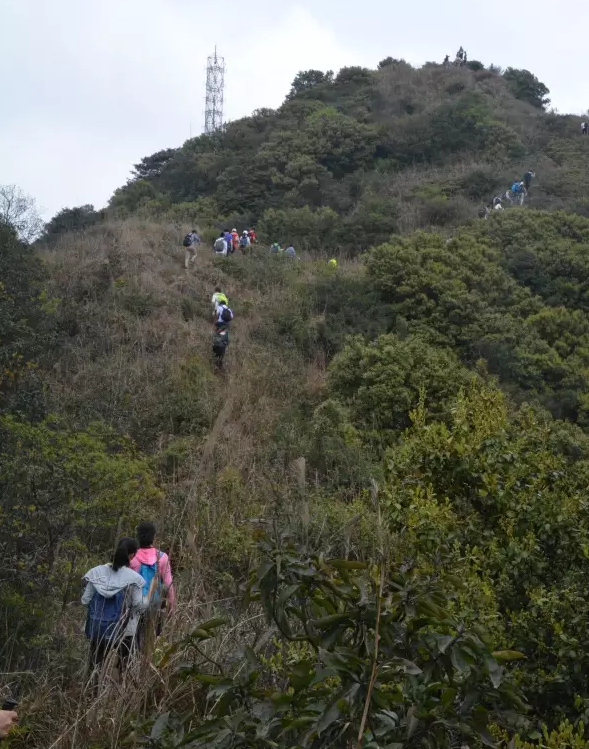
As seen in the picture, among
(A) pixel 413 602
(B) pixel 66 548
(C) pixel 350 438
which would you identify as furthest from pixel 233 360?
(A) pixel 413 602

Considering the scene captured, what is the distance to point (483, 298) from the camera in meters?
16.8

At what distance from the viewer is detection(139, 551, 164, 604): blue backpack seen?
3.78 m

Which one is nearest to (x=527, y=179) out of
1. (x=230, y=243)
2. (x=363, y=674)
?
(x=230, y=243)

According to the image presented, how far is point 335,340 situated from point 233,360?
2250 mm

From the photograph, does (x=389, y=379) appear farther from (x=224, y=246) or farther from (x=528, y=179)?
(x=528, y=179)

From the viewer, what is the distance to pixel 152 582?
157 inches

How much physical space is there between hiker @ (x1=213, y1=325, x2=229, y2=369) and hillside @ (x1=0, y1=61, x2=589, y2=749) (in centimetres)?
16

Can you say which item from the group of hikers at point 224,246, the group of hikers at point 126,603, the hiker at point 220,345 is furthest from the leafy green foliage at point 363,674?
the group of hikers at point 224,246

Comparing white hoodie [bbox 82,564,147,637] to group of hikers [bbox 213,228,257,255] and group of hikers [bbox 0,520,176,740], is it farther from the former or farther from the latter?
group of hikers [bbox 213,228,257,255]

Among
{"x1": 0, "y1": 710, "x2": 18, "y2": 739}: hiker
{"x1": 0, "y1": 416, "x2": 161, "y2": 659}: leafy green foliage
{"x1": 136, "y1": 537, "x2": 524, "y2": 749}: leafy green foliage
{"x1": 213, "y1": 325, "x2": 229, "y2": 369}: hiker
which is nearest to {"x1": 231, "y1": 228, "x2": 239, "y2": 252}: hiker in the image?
{"x1": 213, "y1": 325, "x2": 229, "y2": 369}: hiker

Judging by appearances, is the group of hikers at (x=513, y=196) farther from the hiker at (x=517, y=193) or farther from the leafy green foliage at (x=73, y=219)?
the leafy green foliage at (x=73, y=219)

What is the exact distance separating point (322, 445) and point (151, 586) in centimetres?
756

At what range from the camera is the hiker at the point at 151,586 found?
372 cm

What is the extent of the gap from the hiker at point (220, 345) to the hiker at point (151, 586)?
9455 millimetres
